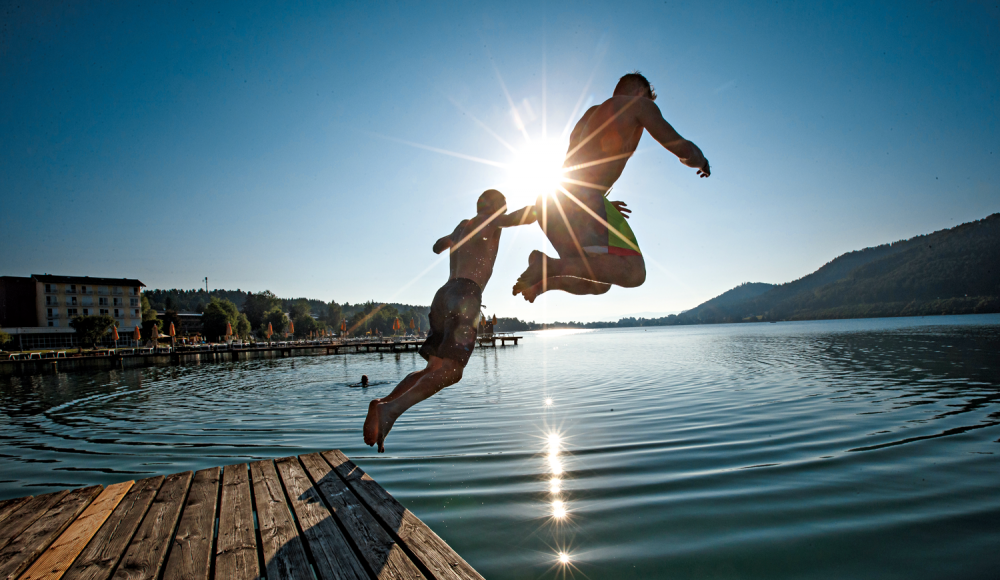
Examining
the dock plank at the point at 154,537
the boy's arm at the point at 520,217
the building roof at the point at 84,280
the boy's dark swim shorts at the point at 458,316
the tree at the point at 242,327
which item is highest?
the building roof at the point at 84,280

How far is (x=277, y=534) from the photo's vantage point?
9.14 feet

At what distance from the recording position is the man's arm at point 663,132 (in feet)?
7.89

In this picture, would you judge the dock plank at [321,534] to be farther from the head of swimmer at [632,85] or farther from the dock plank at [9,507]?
the head of swimmer at [632,85]

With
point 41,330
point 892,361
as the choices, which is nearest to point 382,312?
point 41,330

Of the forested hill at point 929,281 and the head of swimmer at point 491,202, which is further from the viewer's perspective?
the forested hill at point 929,281

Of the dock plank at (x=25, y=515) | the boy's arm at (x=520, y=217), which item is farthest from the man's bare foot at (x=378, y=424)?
the dock plank at (x=25, y=515)

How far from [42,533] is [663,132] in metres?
4.80

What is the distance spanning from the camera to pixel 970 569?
308 cm

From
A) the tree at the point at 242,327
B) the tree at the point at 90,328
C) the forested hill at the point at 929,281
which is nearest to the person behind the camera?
the tree at the point at 90,328

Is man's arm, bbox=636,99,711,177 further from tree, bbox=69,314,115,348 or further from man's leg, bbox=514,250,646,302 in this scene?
tree, bbox=69,314,115,348

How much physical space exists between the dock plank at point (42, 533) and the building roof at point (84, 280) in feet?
300

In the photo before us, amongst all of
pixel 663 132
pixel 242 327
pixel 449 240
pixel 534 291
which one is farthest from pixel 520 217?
pixel 242 327

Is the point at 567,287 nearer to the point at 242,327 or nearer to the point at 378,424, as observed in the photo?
the point at 378,424

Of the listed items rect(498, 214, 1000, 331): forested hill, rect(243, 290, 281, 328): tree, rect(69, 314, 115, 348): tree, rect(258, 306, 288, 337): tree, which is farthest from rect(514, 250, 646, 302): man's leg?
rect(498, 214, 1000, 331): forested hill
